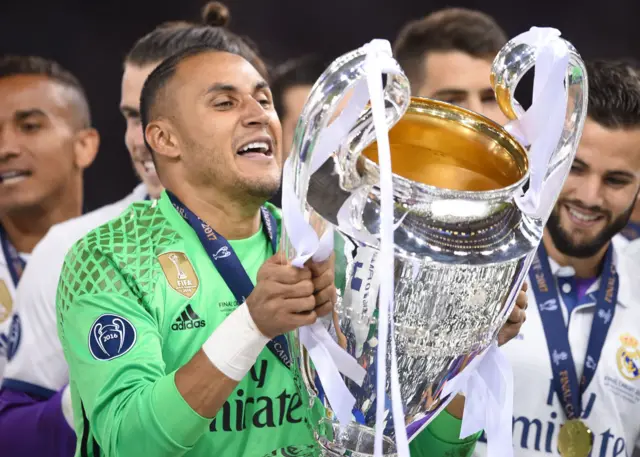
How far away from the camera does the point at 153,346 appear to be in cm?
173

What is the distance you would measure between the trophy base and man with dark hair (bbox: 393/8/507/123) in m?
1.64

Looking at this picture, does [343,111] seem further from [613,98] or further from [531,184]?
[613,98]

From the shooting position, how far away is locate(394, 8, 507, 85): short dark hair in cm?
298

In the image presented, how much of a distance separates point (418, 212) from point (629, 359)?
5.63 ft

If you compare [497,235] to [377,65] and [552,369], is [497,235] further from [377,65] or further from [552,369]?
[552,369]

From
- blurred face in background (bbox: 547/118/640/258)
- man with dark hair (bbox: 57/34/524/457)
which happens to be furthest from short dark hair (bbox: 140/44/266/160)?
blurred face in background (bbox: 547/118/640/258)

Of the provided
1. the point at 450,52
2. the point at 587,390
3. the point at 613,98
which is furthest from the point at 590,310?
the point at 450,52

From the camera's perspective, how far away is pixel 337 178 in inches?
54.8

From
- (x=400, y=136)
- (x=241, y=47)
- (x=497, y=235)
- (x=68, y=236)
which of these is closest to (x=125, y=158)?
(x=68, y=236)


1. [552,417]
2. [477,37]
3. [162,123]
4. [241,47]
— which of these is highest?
[477,37]

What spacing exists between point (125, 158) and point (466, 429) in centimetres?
158

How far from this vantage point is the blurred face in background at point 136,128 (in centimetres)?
272

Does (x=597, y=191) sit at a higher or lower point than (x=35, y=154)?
higher

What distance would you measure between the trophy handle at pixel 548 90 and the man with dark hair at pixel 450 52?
141 cm
